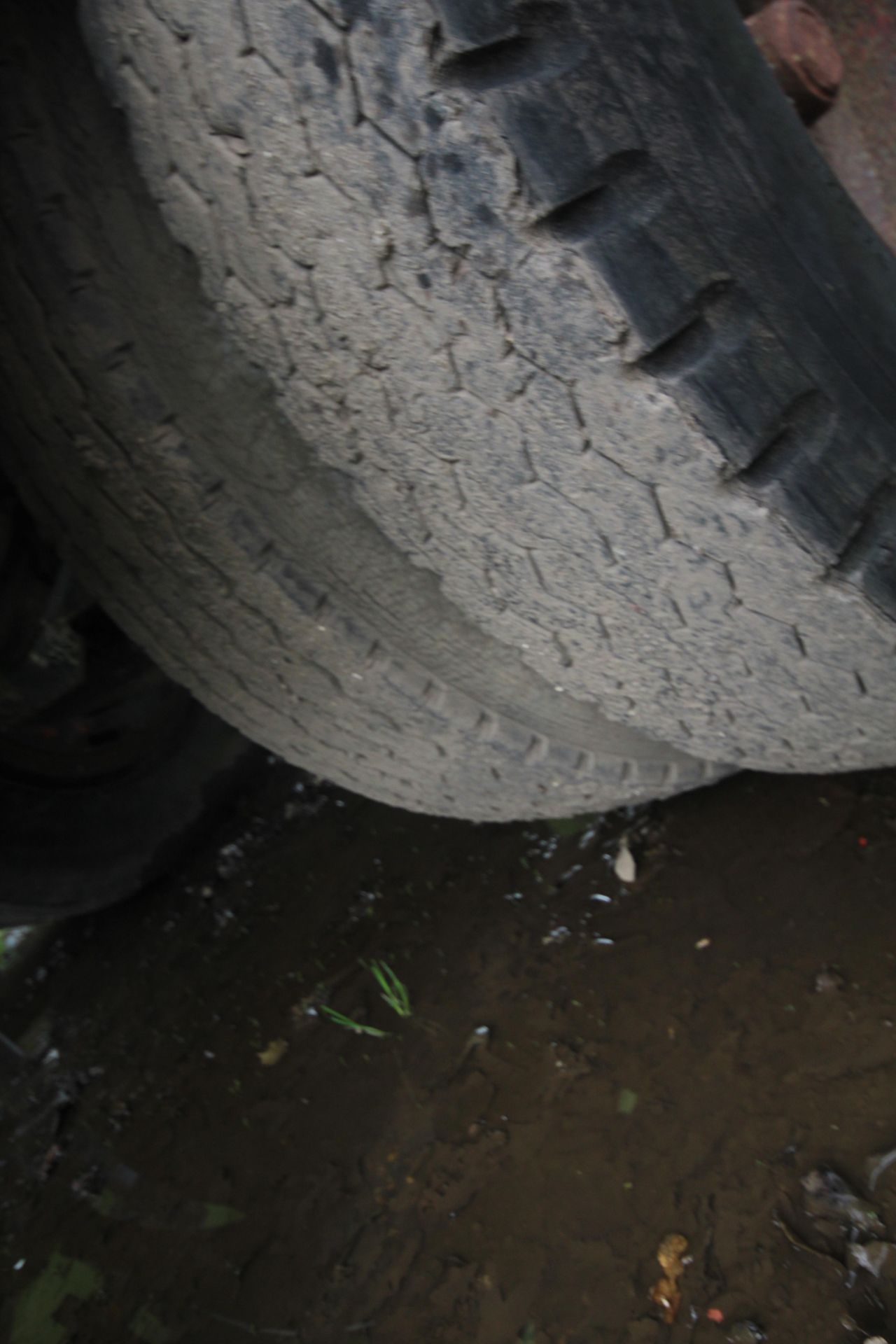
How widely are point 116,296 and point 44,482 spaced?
28 cm

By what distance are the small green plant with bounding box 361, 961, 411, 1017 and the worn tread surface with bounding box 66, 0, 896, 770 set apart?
72cm

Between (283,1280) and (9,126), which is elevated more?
(9,126)

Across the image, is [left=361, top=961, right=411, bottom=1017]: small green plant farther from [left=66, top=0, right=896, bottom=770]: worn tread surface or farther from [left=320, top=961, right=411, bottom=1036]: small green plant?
[left=66, top=0, right=896, bottom=770]: worn tread surface

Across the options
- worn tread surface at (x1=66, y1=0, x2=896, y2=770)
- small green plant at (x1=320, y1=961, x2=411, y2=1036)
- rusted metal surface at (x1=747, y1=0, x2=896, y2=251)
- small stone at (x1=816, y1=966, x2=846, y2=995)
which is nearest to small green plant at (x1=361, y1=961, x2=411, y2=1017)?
small green plant at (x1=320, y1=961, x2=411, y2=1036)

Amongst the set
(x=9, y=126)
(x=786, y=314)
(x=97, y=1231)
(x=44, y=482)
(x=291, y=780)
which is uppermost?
(x=9, y=126)

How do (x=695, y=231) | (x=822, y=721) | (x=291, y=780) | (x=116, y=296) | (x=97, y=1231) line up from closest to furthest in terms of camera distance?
(x=695, y=231), (x=822, y=721), (x=116, y=296), (x=97, y=1231), (x=291, y=780)

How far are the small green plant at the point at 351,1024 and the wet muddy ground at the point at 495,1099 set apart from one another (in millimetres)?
11

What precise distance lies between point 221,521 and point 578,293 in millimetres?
552

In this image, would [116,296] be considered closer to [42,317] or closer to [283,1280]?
[42,317]

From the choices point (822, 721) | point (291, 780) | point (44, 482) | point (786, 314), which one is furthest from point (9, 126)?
point (291, 780)

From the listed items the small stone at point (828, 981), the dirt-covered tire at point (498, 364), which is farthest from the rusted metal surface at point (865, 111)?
the small stone at point (828, 981)

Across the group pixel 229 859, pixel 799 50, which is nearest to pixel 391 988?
pixel 229 859

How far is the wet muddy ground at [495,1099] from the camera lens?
103 centimetres

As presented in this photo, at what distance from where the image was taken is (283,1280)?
1.22 m
